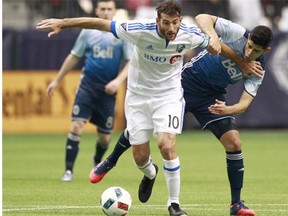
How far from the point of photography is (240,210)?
1012cm

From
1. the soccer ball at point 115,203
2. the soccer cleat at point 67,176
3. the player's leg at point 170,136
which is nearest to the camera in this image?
the soccer ball at point 115,203

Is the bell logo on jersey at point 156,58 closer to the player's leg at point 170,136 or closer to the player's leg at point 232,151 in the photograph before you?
the player's leg at point 170,136

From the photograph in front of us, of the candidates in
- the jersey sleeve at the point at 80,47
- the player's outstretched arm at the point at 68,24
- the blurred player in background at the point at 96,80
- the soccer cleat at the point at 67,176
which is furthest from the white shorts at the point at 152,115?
the jersey sleeve at the point at 80,47

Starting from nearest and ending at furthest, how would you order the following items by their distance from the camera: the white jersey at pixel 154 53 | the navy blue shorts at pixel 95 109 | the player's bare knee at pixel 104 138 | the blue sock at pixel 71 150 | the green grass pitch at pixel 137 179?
1. the white jersey at pixel 154 53
2. the green grass pitch at pixel 137 179
3. the blue sock at pixel 71 150
4. the navy blue shorts at pixel 95 109
5. the player's bare knee at pixel 104 138

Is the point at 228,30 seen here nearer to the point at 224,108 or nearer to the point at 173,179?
the point at 224,108

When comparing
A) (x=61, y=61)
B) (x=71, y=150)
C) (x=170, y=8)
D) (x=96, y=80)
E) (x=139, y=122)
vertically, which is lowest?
(x=61, y=61)

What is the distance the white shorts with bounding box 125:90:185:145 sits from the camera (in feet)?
33.1

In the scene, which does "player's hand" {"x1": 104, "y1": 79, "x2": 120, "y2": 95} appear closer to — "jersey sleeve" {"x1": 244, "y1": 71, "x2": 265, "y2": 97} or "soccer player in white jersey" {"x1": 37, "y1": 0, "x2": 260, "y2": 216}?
"soccer player in white jersey" {"x1": 37, "y1": 0, "x2": 260, "y2": 216}

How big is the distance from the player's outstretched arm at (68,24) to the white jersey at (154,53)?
167 millimetres

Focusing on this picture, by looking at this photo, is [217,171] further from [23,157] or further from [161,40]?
[161,40]

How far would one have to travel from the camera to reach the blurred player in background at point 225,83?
33.3ft

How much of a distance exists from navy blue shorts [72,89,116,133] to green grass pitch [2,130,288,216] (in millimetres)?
791

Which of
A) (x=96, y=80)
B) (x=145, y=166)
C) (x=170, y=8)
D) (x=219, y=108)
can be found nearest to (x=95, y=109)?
(x=96, y=80)

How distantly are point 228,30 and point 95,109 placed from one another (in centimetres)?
461
